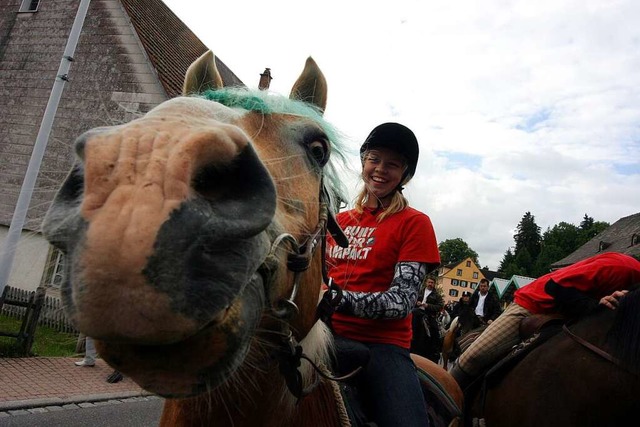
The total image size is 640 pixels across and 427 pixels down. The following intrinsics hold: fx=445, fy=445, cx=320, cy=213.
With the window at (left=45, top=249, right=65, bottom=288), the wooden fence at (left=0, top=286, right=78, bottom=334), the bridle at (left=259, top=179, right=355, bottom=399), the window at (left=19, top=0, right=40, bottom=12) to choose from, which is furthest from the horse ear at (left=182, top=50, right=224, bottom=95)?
the window at (left=19, top=0, right=40, bottom=12)

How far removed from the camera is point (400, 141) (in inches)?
111

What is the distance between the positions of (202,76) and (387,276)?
4.78 ft

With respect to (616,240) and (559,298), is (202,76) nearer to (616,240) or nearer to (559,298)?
(559,298)

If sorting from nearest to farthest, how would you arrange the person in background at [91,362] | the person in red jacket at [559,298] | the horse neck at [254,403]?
the horse neck at [254,403] < the person in red jacket at [559,298] < the person in background at [91,362]

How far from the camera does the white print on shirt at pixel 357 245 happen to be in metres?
2.60

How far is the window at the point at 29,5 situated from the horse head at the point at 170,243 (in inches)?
728

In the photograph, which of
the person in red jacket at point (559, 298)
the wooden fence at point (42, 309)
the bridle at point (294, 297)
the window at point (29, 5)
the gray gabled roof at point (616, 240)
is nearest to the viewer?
the bridle at point (294, 297)

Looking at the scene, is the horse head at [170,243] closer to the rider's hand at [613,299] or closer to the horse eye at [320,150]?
the horse eye at [320,150]

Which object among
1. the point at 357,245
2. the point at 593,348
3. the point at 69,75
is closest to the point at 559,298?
the point at 593,348

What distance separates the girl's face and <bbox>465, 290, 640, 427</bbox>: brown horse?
2.16 metres

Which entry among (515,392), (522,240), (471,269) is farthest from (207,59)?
(522,240)

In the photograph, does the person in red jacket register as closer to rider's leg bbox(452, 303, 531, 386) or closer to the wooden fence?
rider's leg bbox(452, 303, 531, 386)

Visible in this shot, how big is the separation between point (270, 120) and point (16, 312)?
12.1 m

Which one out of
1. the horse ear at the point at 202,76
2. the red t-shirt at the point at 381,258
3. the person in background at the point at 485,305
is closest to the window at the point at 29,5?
the person in background at the point at 485,305
